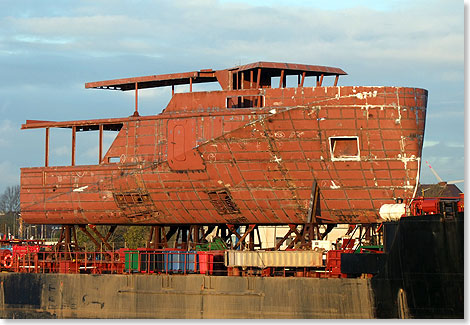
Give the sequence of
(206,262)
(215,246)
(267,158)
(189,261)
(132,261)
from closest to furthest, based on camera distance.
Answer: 1. (267,158)
2. (206,262)
3. (189,261)
4. (132,261)
5. (215,246)

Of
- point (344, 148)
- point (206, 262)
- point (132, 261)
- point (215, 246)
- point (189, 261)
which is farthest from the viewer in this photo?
point (215, 246)

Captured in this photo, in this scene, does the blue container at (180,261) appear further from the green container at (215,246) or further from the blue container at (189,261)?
the green container at (215,246)

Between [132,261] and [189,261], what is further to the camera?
[132,261]

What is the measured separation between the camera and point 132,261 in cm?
4184

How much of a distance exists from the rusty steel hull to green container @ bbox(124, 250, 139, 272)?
7.83 feet

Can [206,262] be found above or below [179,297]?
above

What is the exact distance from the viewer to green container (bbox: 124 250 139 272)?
41.8 meters

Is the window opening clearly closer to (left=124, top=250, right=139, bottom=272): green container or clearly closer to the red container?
the red container

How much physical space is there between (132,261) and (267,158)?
28.8 feet

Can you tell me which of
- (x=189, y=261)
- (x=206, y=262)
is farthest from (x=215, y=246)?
(x=206, y=262)

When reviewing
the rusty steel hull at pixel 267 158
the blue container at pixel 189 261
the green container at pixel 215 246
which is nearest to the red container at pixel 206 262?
the blue container at pixel 189 261

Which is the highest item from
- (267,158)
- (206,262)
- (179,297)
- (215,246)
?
(267,158)

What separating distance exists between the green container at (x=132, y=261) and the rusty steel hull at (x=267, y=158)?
2.39 metres

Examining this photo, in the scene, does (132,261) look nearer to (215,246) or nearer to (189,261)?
(189,261)
